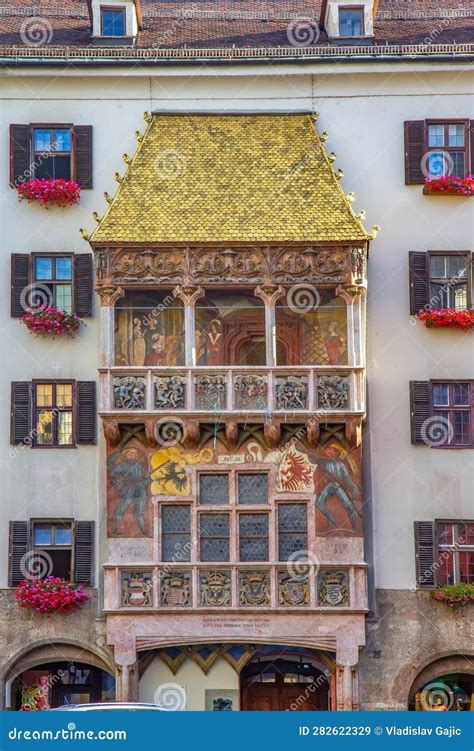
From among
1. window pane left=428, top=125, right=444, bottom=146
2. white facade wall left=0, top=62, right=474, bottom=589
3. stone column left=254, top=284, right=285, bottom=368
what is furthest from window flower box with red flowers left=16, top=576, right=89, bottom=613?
window pane left=428, top=125, right=444, bottom=146

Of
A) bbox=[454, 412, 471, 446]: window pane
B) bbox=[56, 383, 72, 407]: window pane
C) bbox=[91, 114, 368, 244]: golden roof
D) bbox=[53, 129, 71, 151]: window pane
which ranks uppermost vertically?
bbox=[53, 129, 71, 151]: window pane

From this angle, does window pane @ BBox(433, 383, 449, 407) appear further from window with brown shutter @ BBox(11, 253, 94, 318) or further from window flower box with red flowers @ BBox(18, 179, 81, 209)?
window flower box with red flowers @ BBox(18, 179, 81, 209)

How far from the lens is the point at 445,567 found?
33.3 meters

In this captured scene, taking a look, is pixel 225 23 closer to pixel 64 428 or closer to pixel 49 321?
pixel 49 321

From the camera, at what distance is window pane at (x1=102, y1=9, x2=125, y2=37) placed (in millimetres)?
36594

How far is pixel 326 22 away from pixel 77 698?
16751mm

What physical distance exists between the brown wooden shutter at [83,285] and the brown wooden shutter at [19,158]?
7.42 feet

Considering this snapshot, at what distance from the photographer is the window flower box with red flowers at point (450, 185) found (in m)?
34.4

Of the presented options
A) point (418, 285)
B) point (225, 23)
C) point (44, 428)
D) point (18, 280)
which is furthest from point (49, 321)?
point (225, 23)

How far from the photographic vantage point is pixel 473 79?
35188 mm

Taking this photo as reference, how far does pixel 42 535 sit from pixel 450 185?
11.9 m

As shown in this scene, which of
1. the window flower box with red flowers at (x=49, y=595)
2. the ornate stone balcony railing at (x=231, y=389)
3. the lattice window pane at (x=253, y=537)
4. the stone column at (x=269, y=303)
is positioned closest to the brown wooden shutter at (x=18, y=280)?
the ornate stone balcony railing at (x=231, y=389)

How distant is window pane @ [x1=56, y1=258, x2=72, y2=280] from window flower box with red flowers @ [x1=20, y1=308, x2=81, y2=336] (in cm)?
93

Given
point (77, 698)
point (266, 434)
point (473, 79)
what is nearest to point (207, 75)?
point (473, 79)
